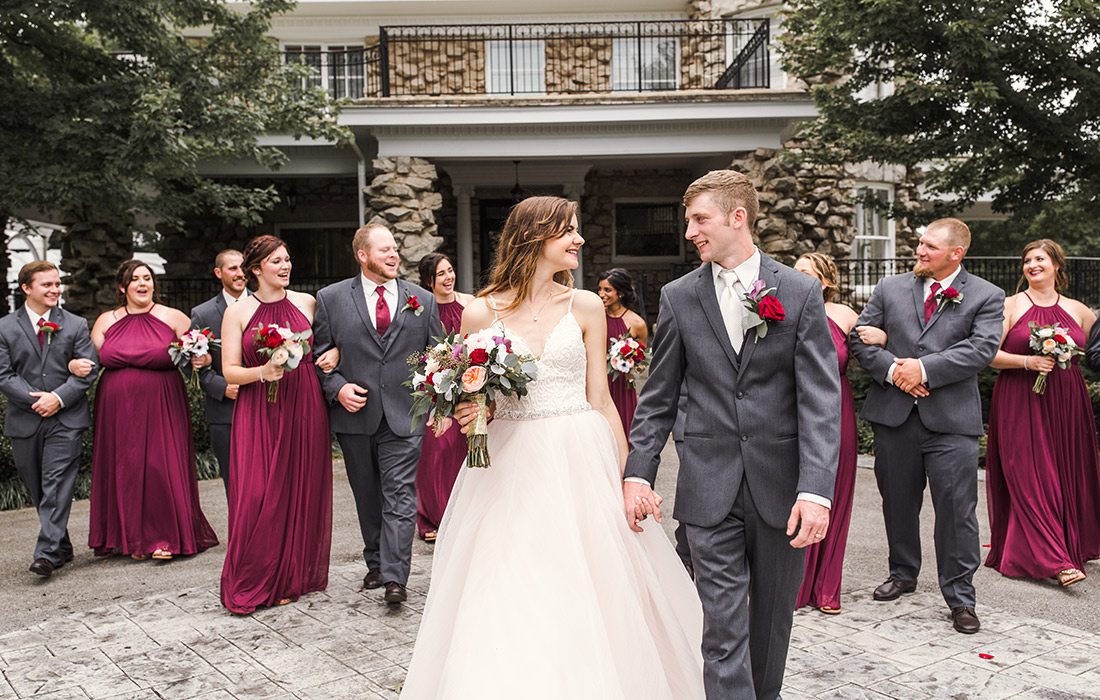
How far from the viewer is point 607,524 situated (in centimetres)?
378

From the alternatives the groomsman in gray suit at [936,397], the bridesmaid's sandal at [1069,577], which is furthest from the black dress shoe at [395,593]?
the bridesmaid's sandal at [1069,577]

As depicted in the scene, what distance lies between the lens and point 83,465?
402 inches

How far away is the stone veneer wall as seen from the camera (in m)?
16.5

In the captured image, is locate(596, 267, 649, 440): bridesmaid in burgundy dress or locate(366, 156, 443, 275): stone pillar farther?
locate(366, 156, 443, 275): stone pillar

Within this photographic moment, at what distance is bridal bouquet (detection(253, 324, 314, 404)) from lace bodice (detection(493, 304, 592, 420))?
6.66 ft

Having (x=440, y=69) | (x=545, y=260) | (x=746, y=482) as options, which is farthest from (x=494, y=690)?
(x=440, y=69)

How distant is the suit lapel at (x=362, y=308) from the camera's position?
19.4 feet

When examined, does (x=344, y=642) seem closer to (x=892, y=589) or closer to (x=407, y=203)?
(x=892, y=589)

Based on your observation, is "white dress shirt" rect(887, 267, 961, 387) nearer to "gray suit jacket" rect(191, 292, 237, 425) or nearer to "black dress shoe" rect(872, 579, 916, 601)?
"black dress shoe" rect(872, 579, 916, 601)

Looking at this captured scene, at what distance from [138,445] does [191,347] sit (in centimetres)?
91

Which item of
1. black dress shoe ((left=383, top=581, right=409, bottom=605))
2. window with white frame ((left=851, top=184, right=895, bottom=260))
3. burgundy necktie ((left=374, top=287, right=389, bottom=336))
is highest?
window with white frame ((left=851, top=184, right=895, bottom=260))

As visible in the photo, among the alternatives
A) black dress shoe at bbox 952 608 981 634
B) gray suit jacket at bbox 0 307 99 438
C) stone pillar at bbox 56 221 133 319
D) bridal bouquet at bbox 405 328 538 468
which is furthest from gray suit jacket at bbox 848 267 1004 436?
stone pillar at bbox 56 221 133 319

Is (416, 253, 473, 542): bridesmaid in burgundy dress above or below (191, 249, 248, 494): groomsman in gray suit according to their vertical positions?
below

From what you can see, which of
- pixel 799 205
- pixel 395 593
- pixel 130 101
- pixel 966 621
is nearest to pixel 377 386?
pixel 395 593
